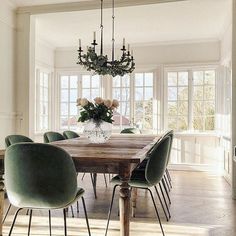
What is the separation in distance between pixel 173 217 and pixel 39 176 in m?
1.82

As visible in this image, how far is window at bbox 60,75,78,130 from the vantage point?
Answer: 6.89 m

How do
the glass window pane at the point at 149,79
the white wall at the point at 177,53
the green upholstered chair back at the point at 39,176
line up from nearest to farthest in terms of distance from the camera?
the green upholstered chair back at the point at 39,176 → the white wall at the point at 177,53 → the glass window pane at the point at 149,79

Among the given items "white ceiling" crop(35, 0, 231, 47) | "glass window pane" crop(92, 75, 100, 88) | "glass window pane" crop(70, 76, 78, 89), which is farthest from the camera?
"glass window pane" crop(70, 76, 78, 89)

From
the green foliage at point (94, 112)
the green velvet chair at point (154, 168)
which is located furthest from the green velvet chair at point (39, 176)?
the green foliage at point (94, 112)

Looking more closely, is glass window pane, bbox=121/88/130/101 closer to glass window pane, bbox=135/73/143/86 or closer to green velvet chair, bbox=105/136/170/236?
glass window pane, bbox=135/73/143/86

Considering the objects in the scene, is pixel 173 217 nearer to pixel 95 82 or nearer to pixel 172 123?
pixel 172 123

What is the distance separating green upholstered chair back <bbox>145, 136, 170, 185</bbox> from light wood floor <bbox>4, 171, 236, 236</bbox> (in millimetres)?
526

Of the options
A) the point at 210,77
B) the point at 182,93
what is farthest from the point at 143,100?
the point at 210,77

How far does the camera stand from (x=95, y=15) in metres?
4.86

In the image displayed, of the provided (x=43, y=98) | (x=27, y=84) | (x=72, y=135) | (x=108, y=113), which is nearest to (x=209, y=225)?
(x=108, y=113)

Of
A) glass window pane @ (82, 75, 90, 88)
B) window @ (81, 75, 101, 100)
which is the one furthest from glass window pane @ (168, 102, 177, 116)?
glass window pane @ (82, 75, 90, 88)

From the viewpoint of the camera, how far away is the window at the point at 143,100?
6.44m

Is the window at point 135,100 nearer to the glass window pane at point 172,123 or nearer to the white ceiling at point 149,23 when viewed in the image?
the glass window pane at point 172,123

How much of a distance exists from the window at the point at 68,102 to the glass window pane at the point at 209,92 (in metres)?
2.91
